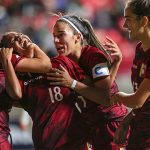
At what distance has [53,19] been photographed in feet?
33.8

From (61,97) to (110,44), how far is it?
2.06 ft

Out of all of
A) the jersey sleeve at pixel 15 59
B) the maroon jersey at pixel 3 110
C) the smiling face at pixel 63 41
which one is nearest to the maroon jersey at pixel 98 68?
the smiling face at pixel 63 41

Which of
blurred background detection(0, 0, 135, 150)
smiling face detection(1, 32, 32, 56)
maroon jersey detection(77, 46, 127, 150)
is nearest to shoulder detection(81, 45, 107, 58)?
maroon jersey detection(77, 46, 127, 150)

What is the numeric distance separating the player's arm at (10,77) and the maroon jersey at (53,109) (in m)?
0.14

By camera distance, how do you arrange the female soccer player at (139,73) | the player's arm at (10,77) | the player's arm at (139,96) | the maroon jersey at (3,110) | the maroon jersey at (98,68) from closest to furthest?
1. the player's arm at (139,96)
2. the female soccer player at (139,73)
3. the player's arm at (10,77)
4. the maroon jersey at (98,68)
5. the maroon jersey at (3,110)

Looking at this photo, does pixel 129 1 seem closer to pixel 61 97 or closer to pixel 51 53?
pixel 61 97

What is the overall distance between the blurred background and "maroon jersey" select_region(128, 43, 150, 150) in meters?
5.63

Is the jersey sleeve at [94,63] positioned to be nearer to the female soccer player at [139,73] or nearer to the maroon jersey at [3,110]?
the female soccer player at [139,73]

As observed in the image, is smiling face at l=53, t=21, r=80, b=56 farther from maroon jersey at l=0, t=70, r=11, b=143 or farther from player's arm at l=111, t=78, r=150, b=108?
player's arm at l=111, t=78, r=150, b=108

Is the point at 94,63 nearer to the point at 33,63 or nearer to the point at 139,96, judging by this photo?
the point at 33,63

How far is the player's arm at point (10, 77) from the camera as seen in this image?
4129 millimetres

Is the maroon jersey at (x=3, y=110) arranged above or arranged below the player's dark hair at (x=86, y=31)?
below

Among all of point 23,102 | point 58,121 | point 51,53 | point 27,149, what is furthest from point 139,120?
point 51,53

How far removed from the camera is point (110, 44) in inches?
181
